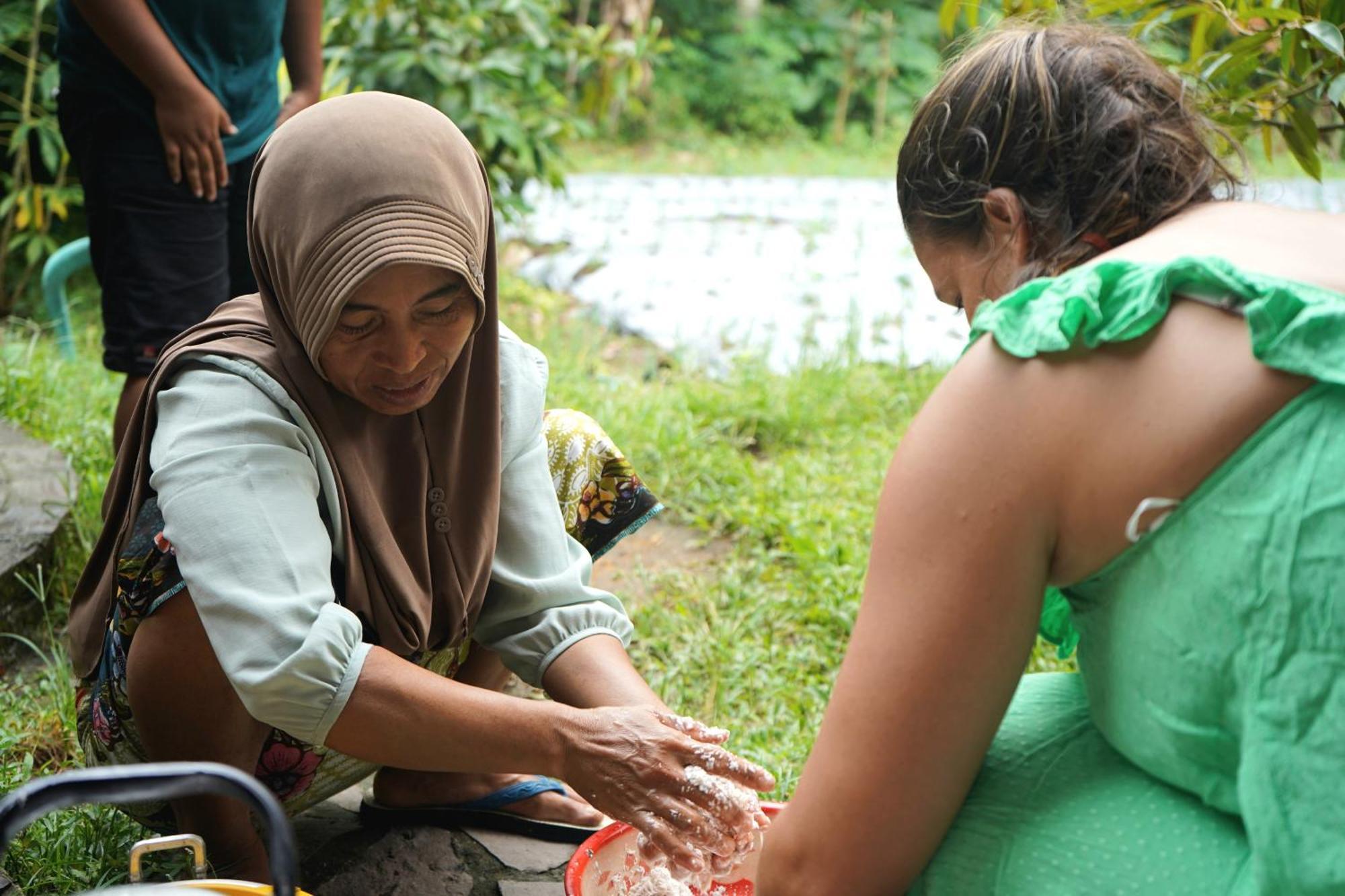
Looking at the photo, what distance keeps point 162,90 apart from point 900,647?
2.17 metres

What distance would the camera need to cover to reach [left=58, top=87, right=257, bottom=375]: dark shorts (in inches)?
111

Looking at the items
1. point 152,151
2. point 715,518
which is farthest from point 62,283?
point 715,518

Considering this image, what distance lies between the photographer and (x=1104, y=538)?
4.17ft

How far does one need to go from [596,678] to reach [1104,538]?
Answer: 88 centimetres

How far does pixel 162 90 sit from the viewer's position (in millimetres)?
2754

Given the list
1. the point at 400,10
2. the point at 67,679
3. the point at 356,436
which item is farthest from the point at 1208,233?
the point at 400,10

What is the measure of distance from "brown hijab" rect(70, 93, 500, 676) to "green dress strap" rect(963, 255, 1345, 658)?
2.67ft

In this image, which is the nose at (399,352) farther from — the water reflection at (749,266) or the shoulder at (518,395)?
the water reflection at (749,266)

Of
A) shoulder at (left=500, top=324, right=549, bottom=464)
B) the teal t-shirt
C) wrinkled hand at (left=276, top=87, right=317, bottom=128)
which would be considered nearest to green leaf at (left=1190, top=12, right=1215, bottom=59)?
shoulder at (left=500, top=324, right=549, bottom=464)

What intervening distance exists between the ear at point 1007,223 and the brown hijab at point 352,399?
709mm

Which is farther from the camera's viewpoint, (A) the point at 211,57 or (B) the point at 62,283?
(B) the point at 62,283

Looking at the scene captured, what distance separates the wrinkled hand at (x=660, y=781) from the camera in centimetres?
169

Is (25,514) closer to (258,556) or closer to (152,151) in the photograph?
(152,151)

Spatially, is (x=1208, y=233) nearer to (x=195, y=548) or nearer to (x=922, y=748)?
(x=922, y=748)
